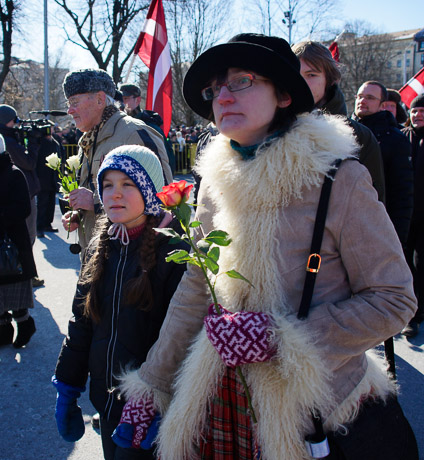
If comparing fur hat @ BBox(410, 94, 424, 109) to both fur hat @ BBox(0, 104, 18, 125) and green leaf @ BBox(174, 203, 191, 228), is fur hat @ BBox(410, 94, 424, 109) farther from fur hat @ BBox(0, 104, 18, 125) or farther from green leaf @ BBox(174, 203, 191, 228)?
fur hat @ BBox(0, 104, 18, 125)

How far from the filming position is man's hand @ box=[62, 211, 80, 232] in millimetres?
3041

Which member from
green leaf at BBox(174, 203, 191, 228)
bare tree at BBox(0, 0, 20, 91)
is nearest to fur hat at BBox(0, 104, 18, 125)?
green leaf at BBox(174, 203, 191, 228)

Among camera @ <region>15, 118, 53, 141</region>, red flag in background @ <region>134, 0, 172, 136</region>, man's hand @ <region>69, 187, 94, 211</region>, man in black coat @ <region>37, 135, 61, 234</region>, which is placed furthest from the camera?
man in black coat @ <region>37, 135, 61, 234</region>

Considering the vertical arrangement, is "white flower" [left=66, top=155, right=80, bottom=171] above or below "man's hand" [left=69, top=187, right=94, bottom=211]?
above

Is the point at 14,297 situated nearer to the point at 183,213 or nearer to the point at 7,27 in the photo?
the point at 183,213

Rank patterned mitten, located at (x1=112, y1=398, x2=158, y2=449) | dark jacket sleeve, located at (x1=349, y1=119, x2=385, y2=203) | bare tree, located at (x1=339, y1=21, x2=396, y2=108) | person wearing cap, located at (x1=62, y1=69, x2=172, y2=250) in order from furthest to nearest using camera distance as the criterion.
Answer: bare tree, located at (x1=339, y1=21, x2=396, y2=108), person wearing cap, located at (x1=62, y1=69, x2=172, y2=250), dark jacket sleeve, located at (x1=349, y1=119, x2=385, y2=203), patterned mitten, located at (x1=112, y1=398, x2=158, y2=449)

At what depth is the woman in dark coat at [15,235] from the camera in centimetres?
398

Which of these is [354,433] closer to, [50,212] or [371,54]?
[50,212]

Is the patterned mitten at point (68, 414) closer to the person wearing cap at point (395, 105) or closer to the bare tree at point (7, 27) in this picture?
the person wearing cap at point (395, 105)

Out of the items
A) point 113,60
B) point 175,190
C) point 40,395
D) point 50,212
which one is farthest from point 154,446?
point 113,60

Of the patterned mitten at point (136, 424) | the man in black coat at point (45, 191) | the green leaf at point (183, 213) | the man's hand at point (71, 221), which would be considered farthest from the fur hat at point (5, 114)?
the green leaf at point (183, 213)

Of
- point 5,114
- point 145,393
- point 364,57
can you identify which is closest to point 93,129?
point 145,393

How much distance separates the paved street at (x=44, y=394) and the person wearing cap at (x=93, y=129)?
3.99ft

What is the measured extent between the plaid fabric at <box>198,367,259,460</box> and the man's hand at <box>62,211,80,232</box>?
1881 millimetres
